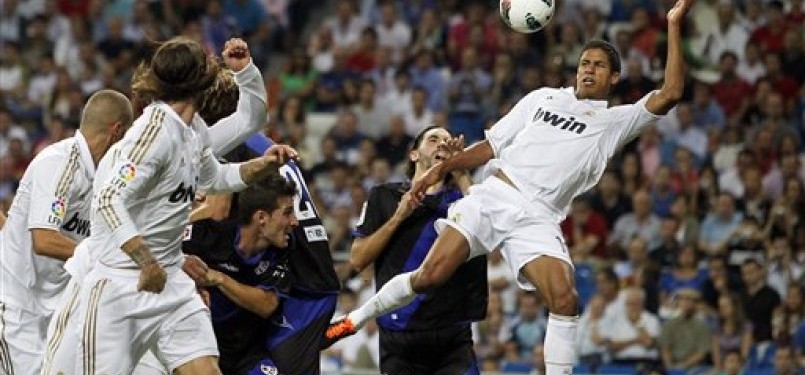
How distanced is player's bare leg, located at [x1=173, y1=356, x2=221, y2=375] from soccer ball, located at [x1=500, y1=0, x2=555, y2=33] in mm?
3353

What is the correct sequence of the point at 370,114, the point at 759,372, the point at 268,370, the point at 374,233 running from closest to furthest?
the point at 268,370
the point at 374,233
the point at 759,372
the point at 370,114

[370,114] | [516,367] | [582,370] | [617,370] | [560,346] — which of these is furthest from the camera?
[370,114]

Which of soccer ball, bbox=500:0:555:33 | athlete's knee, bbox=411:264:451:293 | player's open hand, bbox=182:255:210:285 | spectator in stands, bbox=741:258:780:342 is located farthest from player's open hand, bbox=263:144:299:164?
spectator in stands, bbox=741:258:780:342

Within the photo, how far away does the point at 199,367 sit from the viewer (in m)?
7.74

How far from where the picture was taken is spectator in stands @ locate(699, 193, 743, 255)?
51.8 ft

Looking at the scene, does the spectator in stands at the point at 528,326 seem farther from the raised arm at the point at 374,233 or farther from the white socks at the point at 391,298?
the white socks at the point at 391,298

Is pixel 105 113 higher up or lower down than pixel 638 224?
higher up

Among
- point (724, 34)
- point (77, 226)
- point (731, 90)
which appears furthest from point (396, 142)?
point (77, 226)

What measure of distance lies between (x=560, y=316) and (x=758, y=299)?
5.91 meters

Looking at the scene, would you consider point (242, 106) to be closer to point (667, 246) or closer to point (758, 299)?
point (758, 299)

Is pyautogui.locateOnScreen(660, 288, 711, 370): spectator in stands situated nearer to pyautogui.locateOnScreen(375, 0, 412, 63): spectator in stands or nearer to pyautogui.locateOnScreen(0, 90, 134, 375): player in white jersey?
pyautogui.locateOnScreen(0, 90, 134, 375): player in white jersey

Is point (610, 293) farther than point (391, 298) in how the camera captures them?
Yes

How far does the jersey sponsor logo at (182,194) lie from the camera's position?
7.69 m

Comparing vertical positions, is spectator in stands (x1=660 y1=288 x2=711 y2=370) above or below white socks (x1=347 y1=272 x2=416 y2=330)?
below
